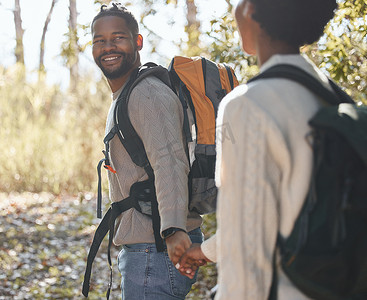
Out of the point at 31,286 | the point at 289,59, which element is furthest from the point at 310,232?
the point at 31,286

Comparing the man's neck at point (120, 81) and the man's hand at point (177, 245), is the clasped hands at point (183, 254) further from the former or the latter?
the man's neck at point (120, 81)

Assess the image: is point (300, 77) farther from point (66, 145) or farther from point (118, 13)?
point (66, 145)

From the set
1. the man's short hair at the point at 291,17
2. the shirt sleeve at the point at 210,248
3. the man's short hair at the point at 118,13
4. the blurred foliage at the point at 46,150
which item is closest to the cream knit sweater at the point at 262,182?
the man's short hair at the point at 291,17

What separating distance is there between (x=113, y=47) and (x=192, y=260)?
1.10 meters

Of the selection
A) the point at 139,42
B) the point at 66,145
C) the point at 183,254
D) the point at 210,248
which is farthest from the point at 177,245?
the point at 66,145

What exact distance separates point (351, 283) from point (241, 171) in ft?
1.16

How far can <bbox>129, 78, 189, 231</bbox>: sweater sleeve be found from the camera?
201cm

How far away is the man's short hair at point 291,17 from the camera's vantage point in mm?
1286

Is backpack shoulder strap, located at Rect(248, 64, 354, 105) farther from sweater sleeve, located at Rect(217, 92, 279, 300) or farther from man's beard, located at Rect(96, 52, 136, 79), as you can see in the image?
man's beard, located at Rect(96, 52, 136, 79)

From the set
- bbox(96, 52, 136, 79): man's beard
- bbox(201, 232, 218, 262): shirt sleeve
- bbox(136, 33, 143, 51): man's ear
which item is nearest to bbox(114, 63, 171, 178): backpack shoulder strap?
bbox(96, 52, 136, 79): man's beard

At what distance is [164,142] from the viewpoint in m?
2.08

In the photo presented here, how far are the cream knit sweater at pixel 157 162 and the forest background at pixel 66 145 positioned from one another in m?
1.23

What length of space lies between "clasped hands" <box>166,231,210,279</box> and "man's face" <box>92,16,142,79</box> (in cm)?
87

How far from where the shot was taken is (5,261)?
248 inches
